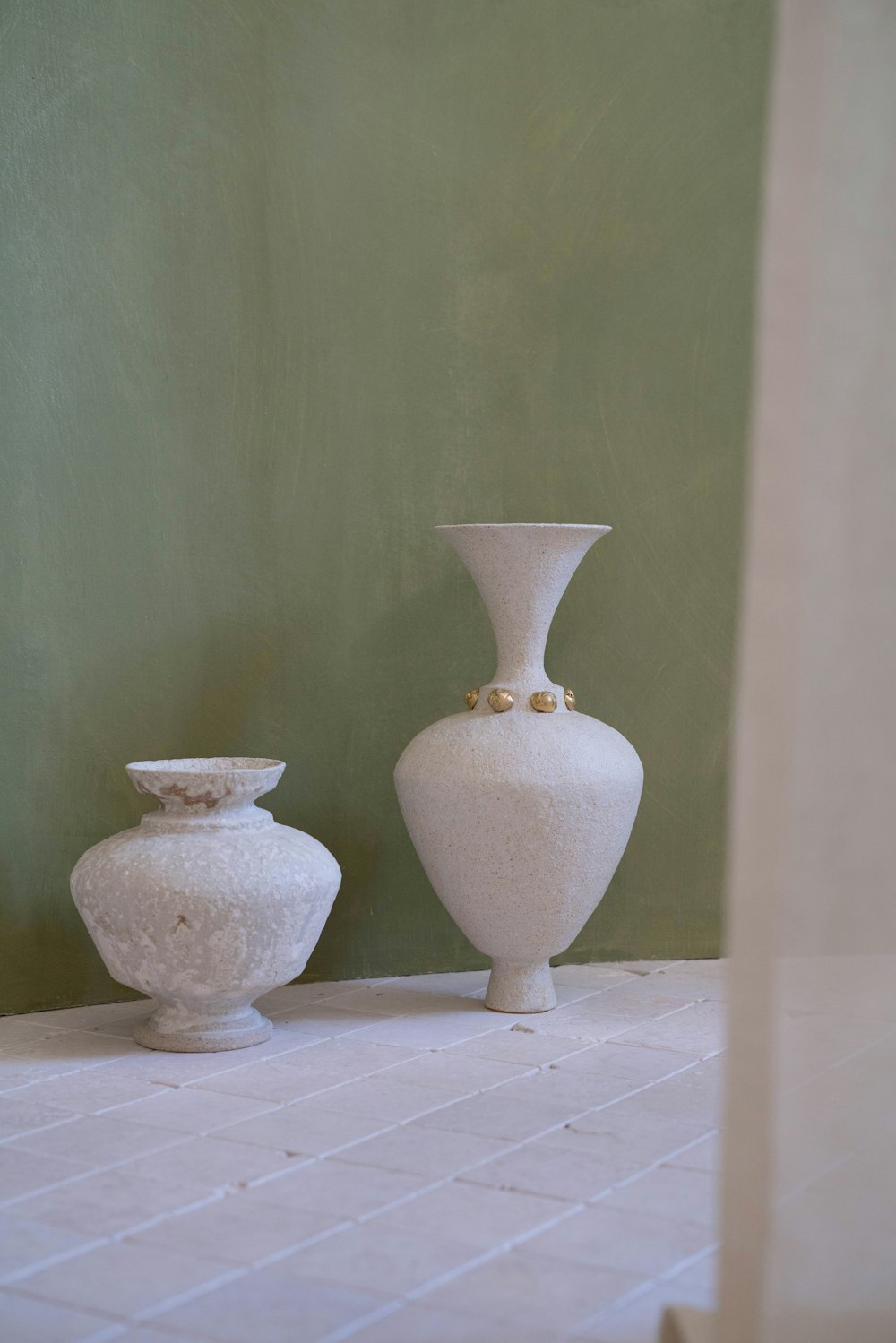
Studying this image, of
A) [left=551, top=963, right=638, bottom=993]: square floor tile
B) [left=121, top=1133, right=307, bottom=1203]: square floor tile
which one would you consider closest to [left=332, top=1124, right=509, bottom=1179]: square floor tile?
[left=121, top=1133, right=307, bottom=1203]: square floor tile

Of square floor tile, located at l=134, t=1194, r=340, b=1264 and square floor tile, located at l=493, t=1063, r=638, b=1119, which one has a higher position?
square floor tile, located at l=134, t=1194, r=340, b=1264

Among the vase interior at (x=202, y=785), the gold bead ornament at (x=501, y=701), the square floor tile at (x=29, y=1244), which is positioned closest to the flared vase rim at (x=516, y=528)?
the gold bead ornament at (x=501, y=701)

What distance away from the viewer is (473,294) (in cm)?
317

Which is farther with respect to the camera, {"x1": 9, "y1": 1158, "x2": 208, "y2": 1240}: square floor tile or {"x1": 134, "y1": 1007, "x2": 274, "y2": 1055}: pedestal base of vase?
{"x1": 134, "y1": 1007, "x2": 274, "y2": 1055}: pedestal base of vase

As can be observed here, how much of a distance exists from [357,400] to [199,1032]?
4.55 feet

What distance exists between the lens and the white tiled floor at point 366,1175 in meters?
1.60

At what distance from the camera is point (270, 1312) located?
159cm

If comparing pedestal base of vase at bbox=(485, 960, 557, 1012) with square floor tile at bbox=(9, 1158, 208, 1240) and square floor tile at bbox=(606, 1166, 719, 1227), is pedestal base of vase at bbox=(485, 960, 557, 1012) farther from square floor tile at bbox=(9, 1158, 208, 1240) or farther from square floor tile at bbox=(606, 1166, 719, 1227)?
square floor tile at bbox=(9, 1158, 208, 1240)

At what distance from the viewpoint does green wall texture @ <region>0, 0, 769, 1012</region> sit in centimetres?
288

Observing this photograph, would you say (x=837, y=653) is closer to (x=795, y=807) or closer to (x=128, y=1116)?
(x=795, y=807)

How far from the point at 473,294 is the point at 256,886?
144cm

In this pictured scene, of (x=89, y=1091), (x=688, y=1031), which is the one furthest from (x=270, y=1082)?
(x=688, y=1031)

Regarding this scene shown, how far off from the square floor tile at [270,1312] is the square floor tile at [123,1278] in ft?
0.15

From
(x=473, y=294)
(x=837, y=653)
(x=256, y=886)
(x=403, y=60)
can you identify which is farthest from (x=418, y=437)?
(x=837, y=653)
